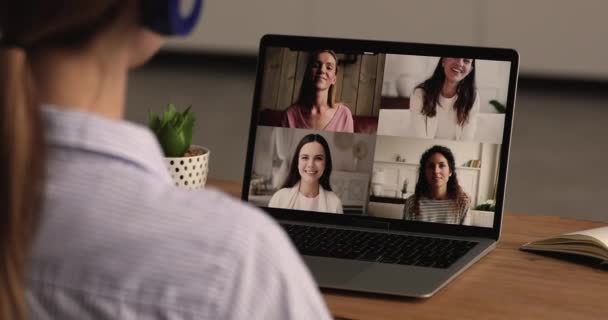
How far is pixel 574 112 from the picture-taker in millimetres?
3869

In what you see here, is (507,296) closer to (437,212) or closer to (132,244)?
(437,212)

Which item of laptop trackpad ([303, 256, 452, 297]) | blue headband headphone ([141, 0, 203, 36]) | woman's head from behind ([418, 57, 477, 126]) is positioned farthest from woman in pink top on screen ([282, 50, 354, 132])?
blue headband headphone ([141, 0, 203, 36])

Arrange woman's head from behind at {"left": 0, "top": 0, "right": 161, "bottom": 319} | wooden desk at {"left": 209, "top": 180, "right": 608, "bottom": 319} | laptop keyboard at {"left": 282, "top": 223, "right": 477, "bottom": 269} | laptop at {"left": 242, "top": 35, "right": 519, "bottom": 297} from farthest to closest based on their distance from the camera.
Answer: laptop at {"left": 242, "top": 35, "right": 519, "bottom": 297} < laptop keyboard at {"left": 282, "top": 223, "right": 477, "bottom": 269} < wooden desk at {"left": 209, "top": 180, "right": 608, "bottom": 319} < woman's head from behind at {"left": 0, "top": 0, "right": 161, "bottom": 319}

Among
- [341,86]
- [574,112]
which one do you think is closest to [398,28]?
[574,112]

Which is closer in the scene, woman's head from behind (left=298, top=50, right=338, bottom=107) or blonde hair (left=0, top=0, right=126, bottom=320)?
blonde hair (left=0, top=0, right=126, bottom=320)

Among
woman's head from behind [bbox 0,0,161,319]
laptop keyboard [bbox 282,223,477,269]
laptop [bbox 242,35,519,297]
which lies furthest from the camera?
laptop [bbox 242,35,519,297]

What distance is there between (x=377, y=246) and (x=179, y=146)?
32 centimetres

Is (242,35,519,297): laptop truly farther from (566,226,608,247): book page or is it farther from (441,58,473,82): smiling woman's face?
(566,226,608,247): book page

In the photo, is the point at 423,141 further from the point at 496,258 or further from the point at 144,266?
the point at 144,266

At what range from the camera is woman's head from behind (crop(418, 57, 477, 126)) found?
1.23 m

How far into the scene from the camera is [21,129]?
0.50m

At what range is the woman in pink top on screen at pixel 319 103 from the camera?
1271 mm

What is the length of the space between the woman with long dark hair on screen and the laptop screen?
0.70m

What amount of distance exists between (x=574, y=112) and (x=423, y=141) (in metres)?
2.80
